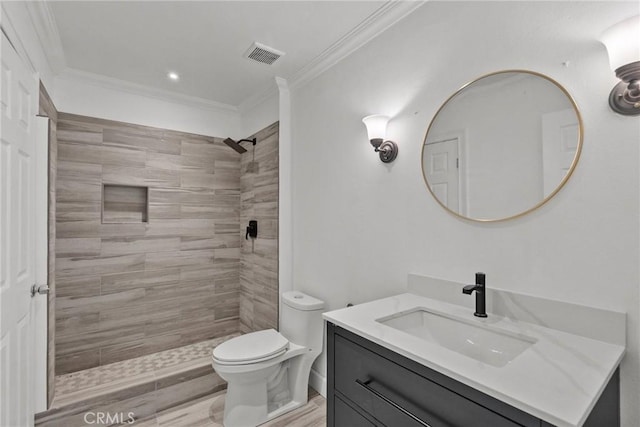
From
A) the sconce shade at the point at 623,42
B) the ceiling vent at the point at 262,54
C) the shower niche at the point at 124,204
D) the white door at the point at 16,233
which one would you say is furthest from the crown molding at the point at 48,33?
the sconce shade at the point at 623,42

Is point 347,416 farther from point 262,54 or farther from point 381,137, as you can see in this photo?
point 262,54

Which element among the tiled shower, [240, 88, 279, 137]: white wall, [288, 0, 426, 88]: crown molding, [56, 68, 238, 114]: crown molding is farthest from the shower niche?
[288, 0, 426, 88]: crown molding

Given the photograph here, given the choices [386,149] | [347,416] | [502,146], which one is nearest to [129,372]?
[347,416]

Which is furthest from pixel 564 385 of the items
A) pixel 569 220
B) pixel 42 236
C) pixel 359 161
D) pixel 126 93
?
pixel 126 93

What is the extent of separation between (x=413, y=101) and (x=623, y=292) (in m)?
1.19

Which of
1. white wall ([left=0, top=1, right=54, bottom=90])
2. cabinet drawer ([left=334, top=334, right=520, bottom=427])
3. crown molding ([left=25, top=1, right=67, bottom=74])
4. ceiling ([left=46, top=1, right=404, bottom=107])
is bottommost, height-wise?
cabinet drawer ([left=334, top=334, right=520, bottom=427])

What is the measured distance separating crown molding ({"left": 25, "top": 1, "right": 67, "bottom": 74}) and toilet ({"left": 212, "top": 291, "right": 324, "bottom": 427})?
2174 mm

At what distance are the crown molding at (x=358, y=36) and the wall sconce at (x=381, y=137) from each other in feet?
1.81

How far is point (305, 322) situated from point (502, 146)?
1.64 m

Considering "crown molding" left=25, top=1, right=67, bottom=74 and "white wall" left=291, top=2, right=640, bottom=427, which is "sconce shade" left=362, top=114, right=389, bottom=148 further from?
"crown molding" left=25, top=1, right=67, bottom=74

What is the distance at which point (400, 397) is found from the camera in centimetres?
101

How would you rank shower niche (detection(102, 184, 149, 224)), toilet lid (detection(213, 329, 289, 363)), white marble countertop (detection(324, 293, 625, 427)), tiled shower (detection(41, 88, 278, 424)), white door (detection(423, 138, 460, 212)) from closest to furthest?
white marble countertop (detection(324, 293, 625, 427)) → white door (detection(423, 138, 460, 212)) → toilet lid (detection(213, 329, 289, 363)) → tiled shower (detection(41, 88, 278, 424)) → shower niche (detection(102, 184, 149, 224))

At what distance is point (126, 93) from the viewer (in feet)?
9.17

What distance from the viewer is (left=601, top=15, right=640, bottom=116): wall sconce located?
948 millimetres
